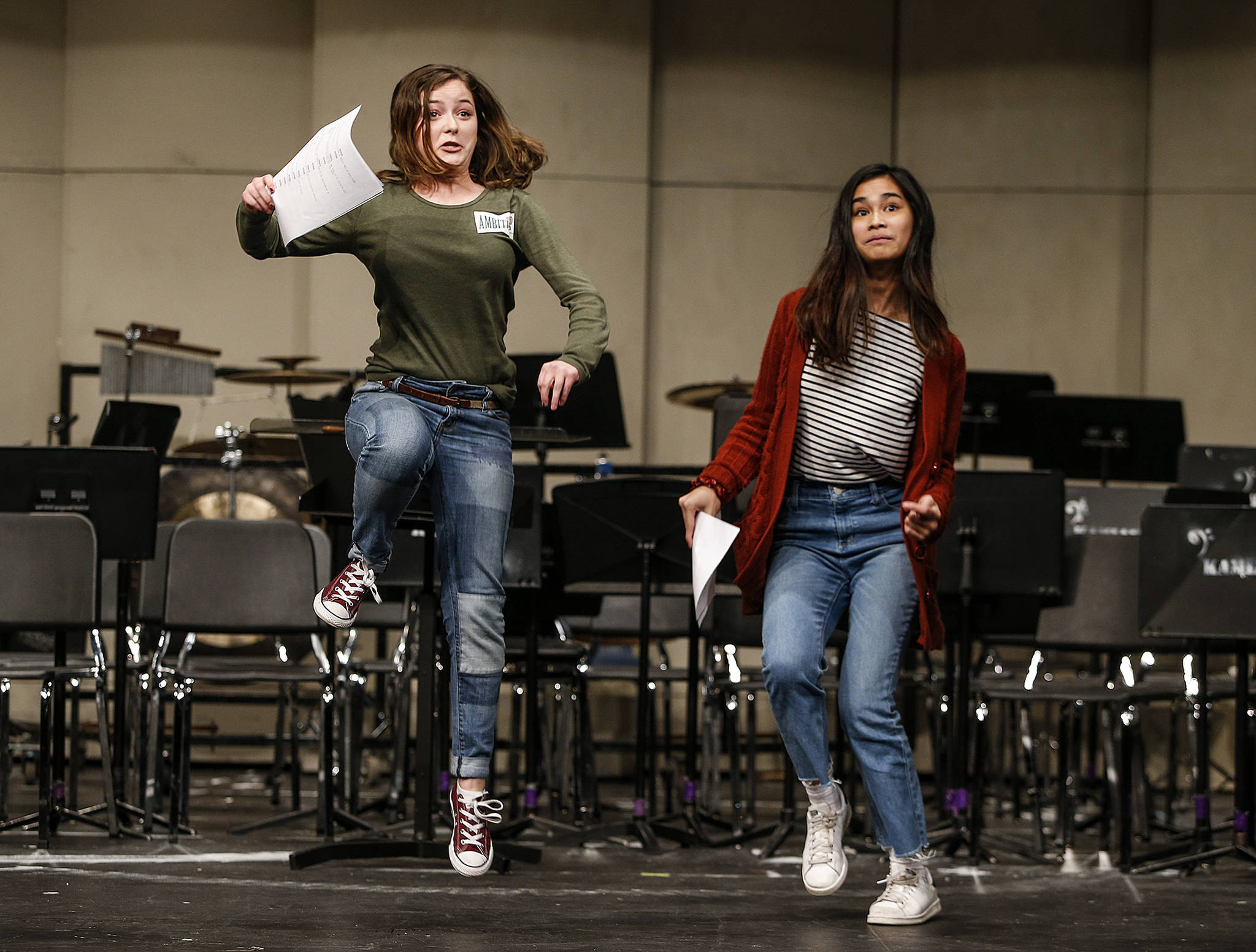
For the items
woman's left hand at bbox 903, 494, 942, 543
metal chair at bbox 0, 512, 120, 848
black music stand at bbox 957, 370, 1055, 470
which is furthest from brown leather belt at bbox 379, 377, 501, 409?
black music stand at bbox 957, 370, 1055, 470

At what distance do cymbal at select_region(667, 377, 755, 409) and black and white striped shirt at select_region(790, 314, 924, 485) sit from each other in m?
2.62

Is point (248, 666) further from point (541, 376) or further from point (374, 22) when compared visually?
point (374, 22)

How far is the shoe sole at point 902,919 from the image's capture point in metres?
3.13

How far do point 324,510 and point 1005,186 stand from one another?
5559 millimetres

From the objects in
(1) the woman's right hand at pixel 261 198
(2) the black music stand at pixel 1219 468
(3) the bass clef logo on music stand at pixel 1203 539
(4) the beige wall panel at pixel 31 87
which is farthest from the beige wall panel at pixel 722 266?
(1) the woman's right hand at pixel 261 198

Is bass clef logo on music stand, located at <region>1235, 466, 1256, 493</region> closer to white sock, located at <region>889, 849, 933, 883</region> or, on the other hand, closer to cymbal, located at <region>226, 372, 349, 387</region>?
white sock, located at <region>889, 849, 933, 883</region>

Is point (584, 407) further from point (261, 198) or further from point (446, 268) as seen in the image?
point (261, 198)

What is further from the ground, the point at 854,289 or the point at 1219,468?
the point at 854,289

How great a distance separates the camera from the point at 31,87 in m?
8.17

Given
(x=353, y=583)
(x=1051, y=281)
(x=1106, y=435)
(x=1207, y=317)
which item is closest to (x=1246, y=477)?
(x=1106, y=435)

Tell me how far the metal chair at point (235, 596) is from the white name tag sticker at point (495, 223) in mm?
1944

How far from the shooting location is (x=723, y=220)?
8227 millimetres

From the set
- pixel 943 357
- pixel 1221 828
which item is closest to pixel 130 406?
pixel 943 357

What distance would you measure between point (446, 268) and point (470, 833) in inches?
48.1
